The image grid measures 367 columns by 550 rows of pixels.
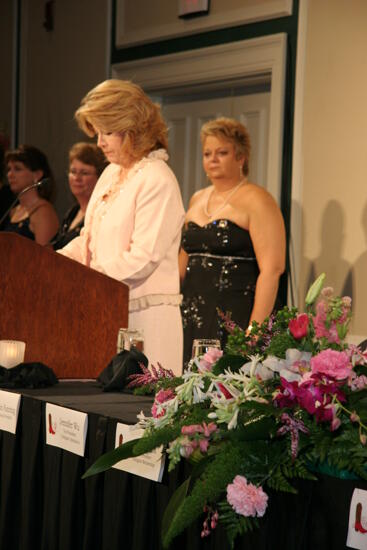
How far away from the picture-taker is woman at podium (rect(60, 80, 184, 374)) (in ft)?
10.2

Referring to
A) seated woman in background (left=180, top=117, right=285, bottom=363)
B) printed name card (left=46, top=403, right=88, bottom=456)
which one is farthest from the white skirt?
printed name card (left=46, top=403, right=88, bottom=456)

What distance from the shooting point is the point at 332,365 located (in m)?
1.43

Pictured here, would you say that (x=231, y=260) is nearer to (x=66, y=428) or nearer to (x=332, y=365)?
(x=66, y=428)

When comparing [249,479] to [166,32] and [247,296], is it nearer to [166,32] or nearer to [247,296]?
[247,296]

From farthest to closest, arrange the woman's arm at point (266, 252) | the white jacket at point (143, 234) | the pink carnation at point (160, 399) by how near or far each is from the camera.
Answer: the woman's arm at point (266, 252), the white jacket at point (143, 234), the pink carnation at point (160, 399)

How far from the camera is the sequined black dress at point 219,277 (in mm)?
4117

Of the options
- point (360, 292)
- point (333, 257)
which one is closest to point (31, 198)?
point (333, 257)

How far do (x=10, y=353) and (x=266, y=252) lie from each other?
1.76m

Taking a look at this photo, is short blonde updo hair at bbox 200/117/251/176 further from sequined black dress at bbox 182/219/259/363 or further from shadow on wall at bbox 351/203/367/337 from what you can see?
shadow on wall at bbox 351/203/367/337

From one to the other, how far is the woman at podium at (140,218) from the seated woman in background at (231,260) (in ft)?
2.84

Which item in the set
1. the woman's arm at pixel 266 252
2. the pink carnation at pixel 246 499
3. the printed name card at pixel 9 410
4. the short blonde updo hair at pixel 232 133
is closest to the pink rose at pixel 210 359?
the pink carnation at pixel 246 499

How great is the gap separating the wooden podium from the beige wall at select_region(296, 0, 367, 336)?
1977mm

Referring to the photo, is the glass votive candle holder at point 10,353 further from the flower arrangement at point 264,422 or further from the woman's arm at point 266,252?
the woman's arm at point 266,252

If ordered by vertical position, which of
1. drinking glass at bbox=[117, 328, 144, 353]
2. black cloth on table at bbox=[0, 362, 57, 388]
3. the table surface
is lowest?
the table surface
